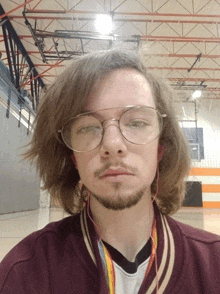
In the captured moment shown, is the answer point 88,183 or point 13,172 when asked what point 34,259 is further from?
point 13,172

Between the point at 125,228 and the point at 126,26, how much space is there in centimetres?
724

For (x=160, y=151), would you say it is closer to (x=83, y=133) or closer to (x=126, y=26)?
(x=83, y=133)

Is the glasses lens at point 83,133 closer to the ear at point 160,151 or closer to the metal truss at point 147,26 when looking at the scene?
the ear at point 160,151

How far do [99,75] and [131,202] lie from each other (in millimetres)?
474

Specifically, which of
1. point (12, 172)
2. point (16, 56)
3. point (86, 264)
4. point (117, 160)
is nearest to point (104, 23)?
point (16, 56)

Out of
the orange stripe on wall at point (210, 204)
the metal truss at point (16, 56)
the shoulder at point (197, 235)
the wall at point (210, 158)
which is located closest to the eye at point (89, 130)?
the shoulder at point (197, 235)

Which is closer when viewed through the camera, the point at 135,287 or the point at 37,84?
the point at 135,287

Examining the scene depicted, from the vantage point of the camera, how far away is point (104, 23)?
21.3ft

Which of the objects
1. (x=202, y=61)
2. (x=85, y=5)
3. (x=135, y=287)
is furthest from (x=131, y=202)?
(x=202, y=61)

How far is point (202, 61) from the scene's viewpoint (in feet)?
30.1

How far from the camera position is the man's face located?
0.90 m

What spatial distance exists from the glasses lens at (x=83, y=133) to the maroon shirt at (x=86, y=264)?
0.27 meters

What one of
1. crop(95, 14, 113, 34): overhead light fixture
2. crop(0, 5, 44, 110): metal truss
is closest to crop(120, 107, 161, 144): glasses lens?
crop(0, 5, 44, 110): metal truss

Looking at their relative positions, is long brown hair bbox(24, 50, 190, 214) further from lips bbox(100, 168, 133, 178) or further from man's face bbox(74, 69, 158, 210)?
lips bbox(100, 168, 133, 178)
